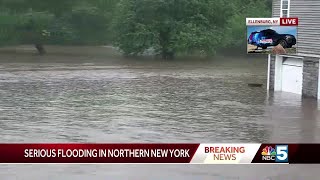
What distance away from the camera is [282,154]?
6.30 meters

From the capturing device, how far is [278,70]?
3145cm

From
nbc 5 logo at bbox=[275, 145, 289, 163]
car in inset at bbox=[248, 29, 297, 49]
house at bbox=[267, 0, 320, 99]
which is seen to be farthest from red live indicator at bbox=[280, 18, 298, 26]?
nbc 5 logo at bbox=[275, 145, 289, 163]

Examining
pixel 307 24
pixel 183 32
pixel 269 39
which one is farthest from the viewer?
pixel 183 32

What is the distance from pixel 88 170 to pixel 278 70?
71.9 feet

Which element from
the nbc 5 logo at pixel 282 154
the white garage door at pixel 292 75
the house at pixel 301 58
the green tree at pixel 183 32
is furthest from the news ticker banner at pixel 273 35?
the green tree at pixel 183 32

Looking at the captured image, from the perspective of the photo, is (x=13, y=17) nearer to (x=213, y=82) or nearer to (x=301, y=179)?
(x=301, y=179)

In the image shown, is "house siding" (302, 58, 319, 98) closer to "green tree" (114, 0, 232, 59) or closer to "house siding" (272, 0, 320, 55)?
"house siding" (272, 0, 320, 55)

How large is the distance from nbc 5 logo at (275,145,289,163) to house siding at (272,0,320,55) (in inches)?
877

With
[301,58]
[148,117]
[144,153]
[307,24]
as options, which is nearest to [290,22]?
[307,24]

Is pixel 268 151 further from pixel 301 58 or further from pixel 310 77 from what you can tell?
pixel 301 58

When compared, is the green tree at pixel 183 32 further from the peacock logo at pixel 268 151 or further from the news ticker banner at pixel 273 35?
the peacock logo at pixel 268 151

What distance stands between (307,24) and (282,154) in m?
23.5

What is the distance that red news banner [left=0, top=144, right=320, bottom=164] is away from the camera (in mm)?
5934

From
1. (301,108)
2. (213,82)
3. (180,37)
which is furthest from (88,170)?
(180,37)
